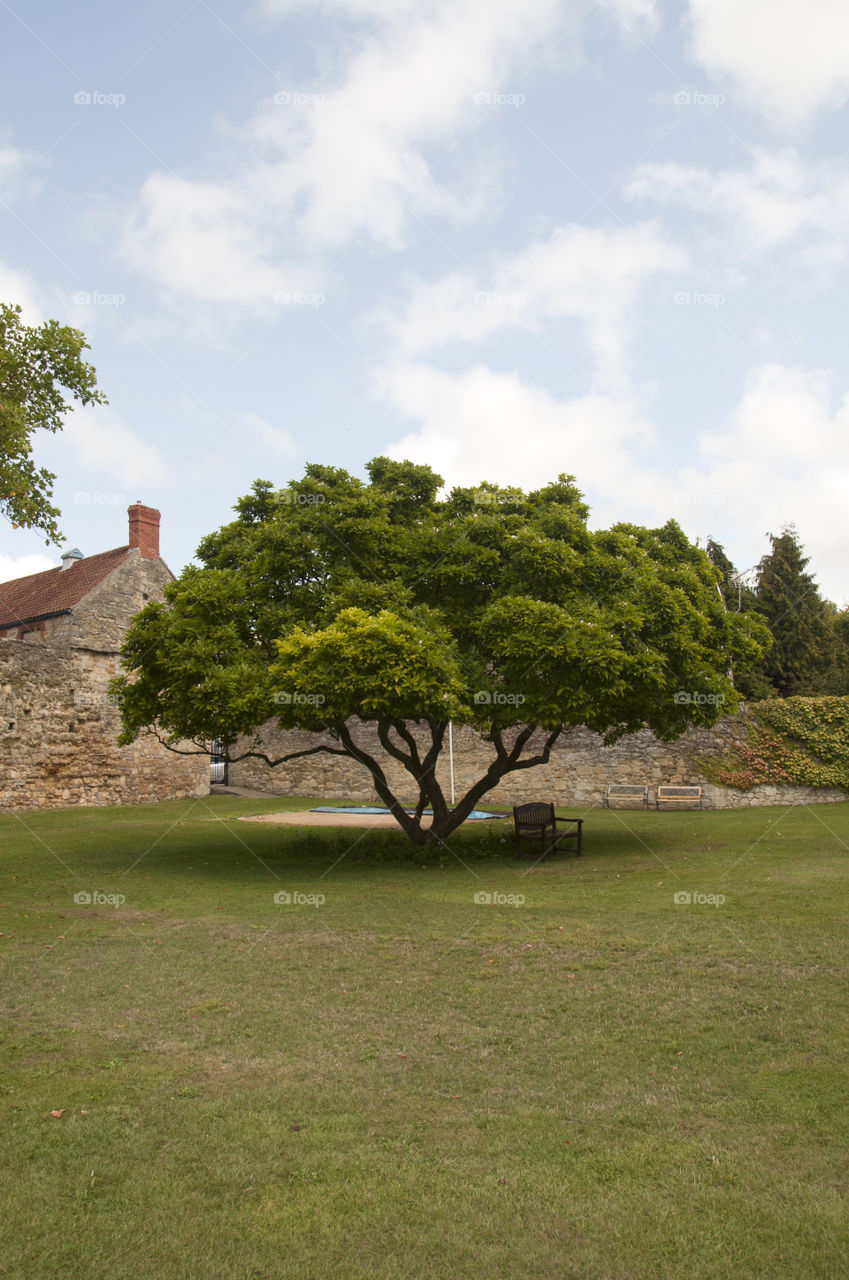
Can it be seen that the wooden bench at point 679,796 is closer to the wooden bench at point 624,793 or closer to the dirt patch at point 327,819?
the wooden bench at point 624,793

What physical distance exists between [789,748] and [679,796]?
3.35 meters

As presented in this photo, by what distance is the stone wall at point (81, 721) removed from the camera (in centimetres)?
2327

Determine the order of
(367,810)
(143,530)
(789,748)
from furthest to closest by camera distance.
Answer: (143,530) < (367,810) < (789,748)

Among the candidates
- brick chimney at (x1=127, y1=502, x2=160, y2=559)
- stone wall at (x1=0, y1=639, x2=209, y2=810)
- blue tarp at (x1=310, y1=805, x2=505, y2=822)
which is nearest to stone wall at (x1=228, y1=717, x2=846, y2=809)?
blue tarp at (x1=310, y1=805, x2=505, y2=822)

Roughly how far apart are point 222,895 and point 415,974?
5.25 m

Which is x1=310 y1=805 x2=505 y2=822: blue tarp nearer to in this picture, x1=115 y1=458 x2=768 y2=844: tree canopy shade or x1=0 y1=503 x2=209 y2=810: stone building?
x1=0 y1=503 x2=209 y2=810: stone building

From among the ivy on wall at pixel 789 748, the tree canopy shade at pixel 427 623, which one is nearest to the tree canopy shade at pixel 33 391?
the tree canopy shade at pixel 427 623

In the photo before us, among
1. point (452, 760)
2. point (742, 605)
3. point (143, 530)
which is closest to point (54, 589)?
point (143, 530)

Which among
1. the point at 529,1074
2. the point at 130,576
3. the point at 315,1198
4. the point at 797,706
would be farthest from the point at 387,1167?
the point at 130,576

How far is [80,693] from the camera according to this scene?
987 inches

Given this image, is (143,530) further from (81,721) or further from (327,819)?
(327,819)

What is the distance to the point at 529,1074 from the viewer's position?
534 centimetres

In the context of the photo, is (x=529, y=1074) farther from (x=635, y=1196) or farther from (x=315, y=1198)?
(x=315, y=1198)

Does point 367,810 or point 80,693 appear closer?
point 80,693
